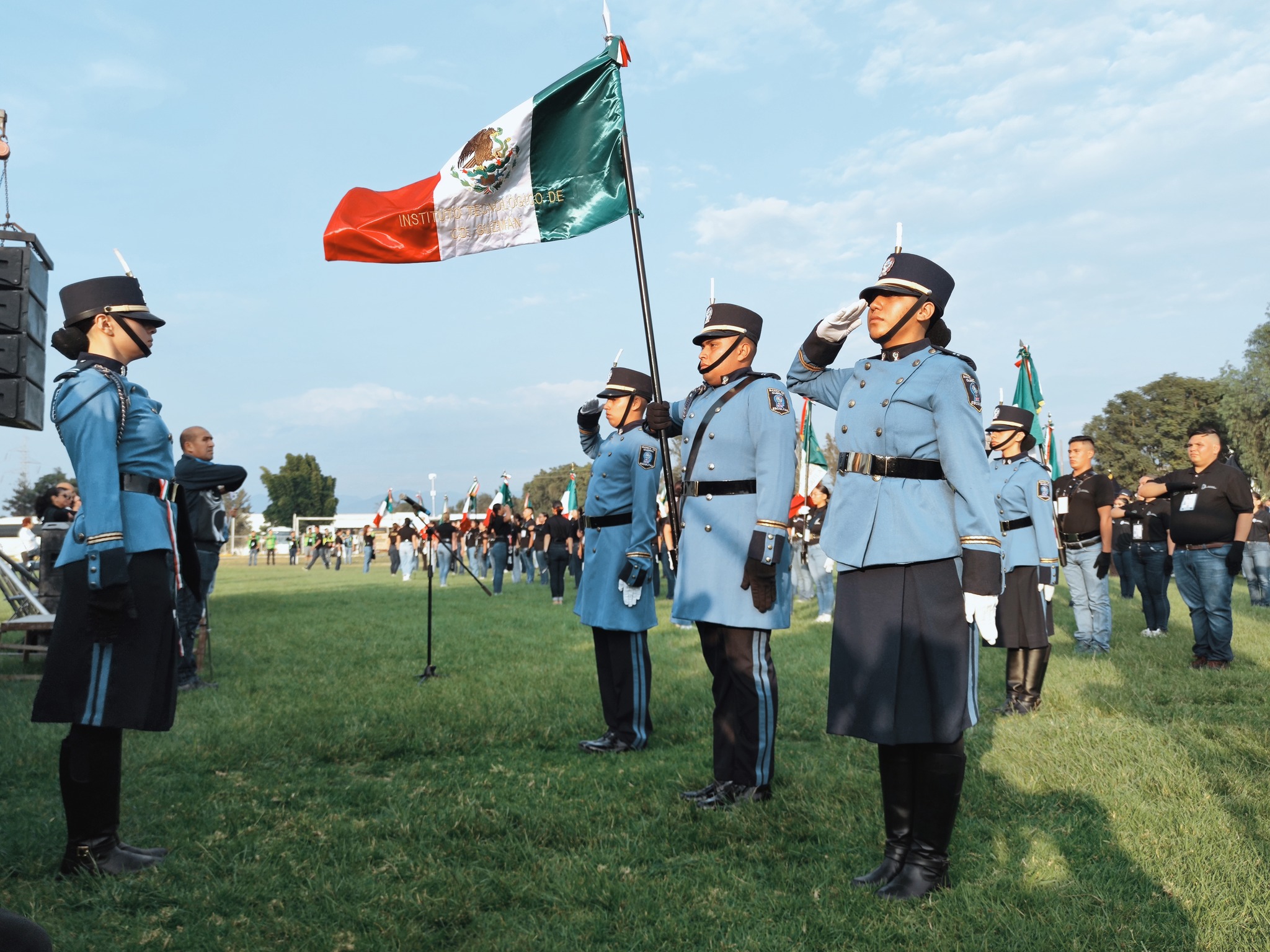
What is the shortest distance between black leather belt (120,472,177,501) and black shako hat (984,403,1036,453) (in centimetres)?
635

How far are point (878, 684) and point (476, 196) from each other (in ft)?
13.8

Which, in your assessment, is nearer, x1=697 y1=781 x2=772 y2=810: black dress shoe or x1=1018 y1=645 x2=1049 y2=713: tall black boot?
x1=697 y1=781 x2=772 y2=810: black dress shoe

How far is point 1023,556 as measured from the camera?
7.53 metres

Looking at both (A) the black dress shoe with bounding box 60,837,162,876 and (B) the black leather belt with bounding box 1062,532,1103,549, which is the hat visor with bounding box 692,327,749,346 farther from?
(B) the black leather belt with bounding box 1062,532,1103,549

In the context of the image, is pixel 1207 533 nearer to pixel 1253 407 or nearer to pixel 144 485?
pixel 144 485

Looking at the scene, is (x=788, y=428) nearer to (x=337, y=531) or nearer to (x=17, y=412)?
(x=17, y=412)

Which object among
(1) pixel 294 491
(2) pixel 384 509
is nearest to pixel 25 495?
(1) pixel 294 491

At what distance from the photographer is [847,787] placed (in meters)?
4.98

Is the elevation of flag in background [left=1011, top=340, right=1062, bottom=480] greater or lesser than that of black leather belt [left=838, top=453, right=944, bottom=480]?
greater

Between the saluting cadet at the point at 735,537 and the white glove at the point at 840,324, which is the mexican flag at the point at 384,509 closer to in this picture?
the saluting cadet at the point at 735,537

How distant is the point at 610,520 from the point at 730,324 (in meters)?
1.89

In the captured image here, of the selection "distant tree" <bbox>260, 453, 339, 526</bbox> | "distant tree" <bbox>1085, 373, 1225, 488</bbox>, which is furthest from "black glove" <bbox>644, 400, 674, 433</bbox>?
"distant tree" <bbox>260, 453, 339, 526</bbox>

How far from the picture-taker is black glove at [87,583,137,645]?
3844mm

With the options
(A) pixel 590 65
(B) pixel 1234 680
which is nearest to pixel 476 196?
(A) pixel 590 65
